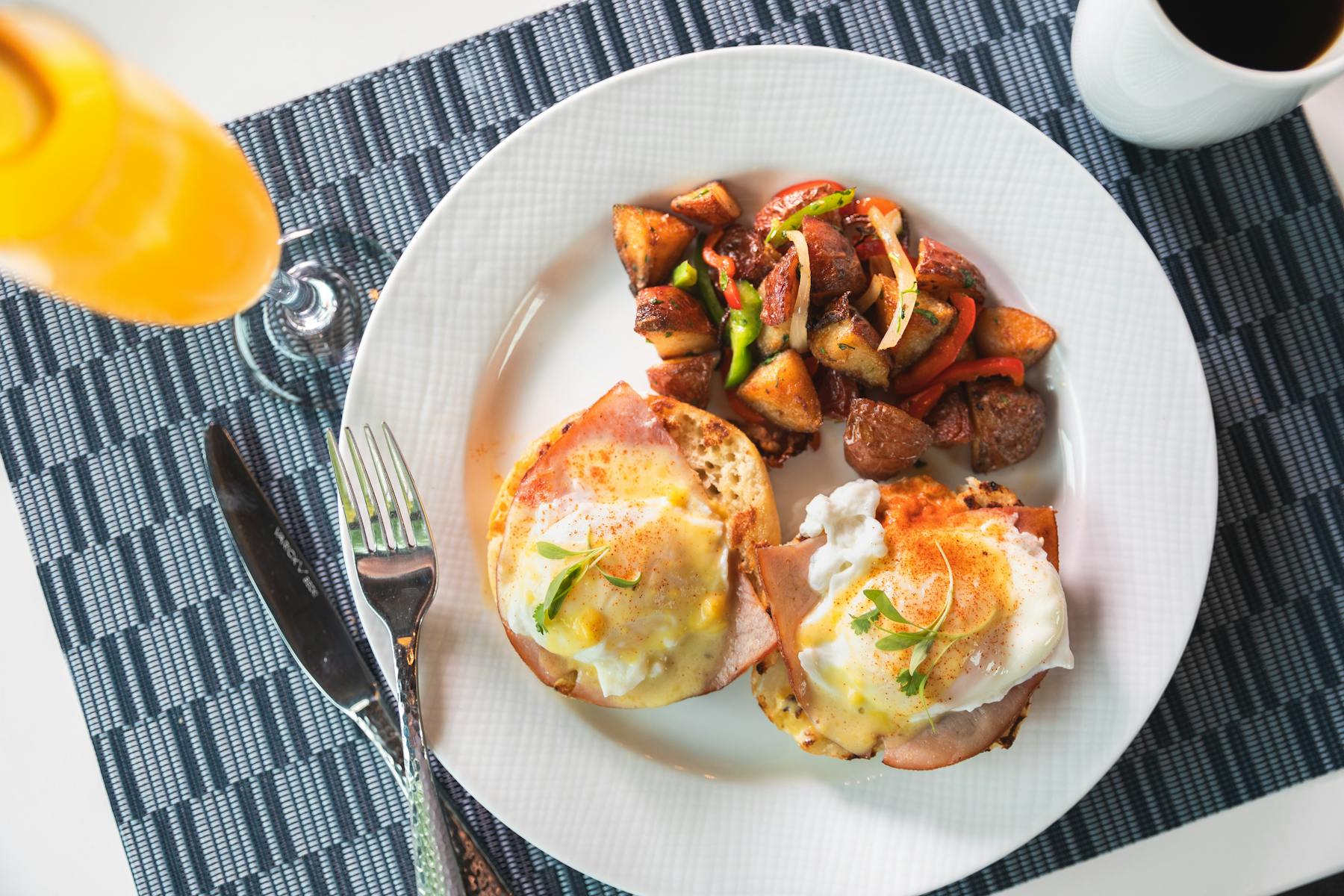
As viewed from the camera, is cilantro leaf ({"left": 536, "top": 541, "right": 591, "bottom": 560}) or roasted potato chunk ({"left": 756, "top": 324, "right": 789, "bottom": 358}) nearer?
cilantro leaf ({"left": 536, "top": 541, "right": 591, "bottom": 560})

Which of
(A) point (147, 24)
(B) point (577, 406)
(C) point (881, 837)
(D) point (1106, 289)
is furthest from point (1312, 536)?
A: (A) point (147, 24)

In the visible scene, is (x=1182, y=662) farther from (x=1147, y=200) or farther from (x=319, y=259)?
(x=319, y=259)

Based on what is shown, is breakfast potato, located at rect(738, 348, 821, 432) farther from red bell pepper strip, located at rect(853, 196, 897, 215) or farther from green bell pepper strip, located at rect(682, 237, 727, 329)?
red bell pepper strip, located at rect(853, 196, 897, 215)

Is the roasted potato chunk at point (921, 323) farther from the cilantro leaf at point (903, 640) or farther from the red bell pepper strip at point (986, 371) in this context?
the cilantro leaf at point (903, 640)

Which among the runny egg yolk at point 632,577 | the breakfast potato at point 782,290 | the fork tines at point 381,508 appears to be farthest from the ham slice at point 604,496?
the breakfast potato at point 782,290

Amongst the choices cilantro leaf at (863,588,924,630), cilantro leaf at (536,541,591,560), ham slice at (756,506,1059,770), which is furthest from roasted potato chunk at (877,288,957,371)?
cilantro leaf at (536,541,591,560)

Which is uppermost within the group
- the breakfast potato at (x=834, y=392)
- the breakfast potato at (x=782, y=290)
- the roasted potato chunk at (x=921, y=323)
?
the breakfast potato at (x=782, y=290)
